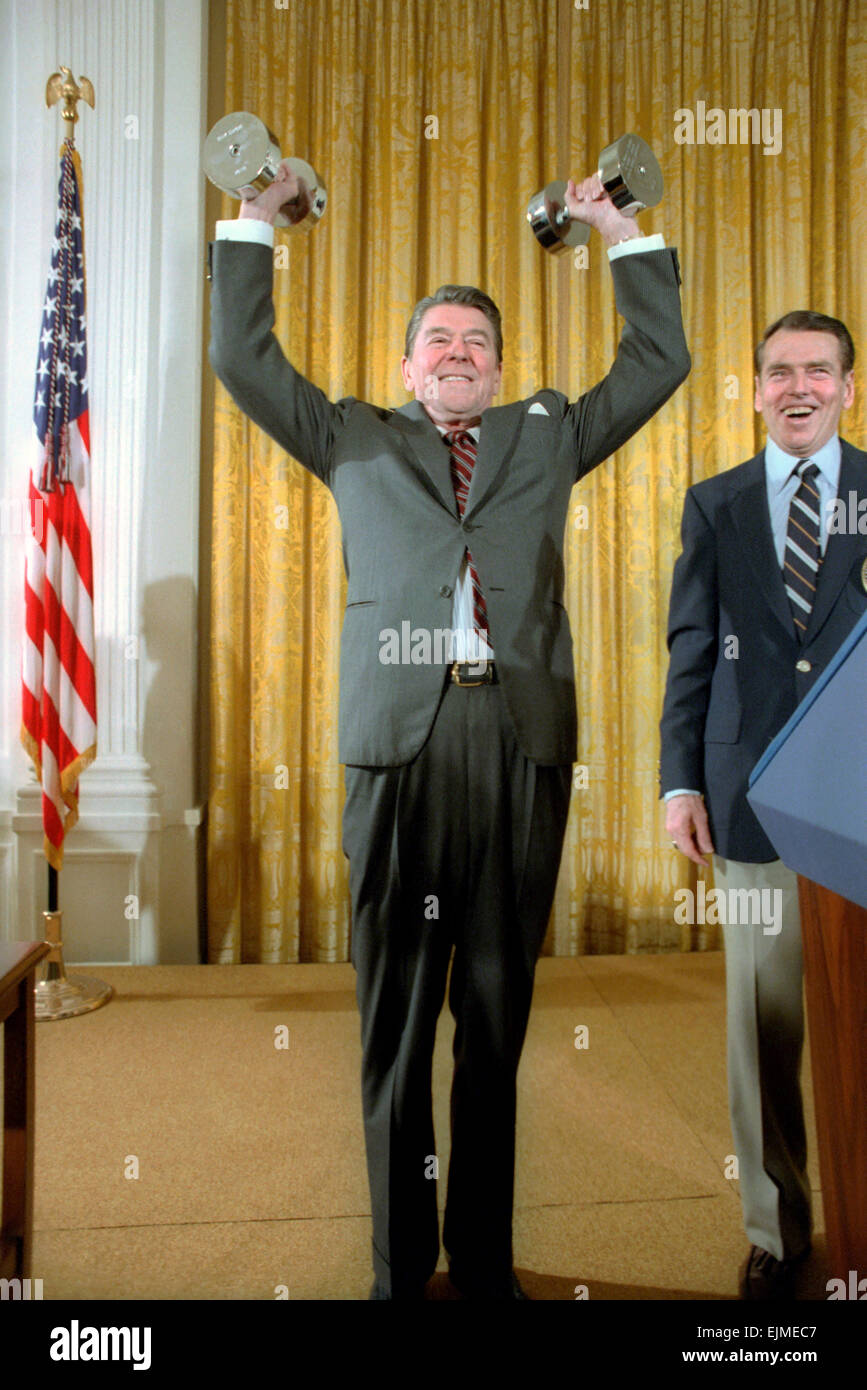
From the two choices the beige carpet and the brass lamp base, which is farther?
the brass lamp base

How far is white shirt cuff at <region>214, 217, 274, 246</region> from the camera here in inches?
60.3

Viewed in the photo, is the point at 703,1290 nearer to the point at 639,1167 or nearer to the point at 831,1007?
the point at 639,1167

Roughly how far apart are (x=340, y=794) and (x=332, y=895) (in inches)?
16.0

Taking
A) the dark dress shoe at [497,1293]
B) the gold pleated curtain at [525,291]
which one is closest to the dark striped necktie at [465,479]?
the dark dress shoe at [497,1293]

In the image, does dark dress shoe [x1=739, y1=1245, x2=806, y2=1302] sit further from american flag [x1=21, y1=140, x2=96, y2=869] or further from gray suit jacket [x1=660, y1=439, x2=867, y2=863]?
american flag [x1=21, y1=140, x2=96, y2=869]

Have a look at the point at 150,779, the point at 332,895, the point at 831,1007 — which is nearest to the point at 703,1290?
the point at 831,1007

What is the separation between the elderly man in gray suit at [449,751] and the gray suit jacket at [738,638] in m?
0.29

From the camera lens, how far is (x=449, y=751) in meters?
1.51

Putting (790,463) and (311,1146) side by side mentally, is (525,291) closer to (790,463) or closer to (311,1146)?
(790,463)

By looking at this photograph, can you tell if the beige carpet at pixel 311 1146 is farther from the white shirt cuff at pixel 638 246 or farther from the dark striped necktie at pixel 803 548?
the white shirt cuff at pixel 638 246

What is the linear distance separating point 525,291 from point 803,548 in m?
2.34

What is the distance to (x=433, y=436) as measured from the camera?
1616 mm

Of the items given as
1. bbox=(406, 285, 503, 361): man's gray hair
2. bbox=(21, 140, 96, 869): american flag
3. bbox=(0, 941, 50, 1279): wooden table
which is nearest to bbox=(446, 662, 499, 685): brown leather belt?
bbox=(406, 285, 503, 361): man's gray hair

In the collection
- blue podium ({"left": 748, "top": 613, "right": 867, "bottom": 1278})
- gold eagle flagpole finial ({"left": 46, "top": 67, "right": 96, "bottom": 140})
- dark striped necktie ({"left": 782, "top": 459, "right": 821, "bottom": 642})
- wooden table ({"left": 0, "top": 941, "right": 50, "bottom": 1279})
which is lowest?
wooden table ({"left": 0, "top": 941, "right": 50, "bottom": 1279})
